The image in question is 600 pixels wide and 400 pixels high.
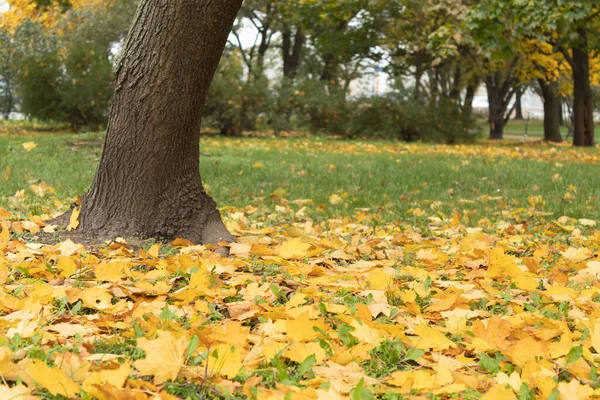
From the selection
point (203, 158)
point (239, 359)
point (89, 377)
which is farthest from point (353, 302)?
point (203, 158)

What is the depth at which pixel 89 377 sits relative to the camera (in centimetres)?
180

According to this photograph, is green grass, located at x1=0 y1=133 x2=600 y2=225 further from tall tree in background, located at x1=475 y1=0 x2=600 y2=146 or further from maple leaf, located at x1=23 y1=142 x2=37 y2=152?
tall tree in background, located at x1=475 y1=0 x2=600 y2=146

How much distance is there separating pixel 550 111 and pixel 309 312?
79.3 ft

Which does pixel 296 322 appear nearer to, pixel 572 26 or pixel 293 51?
pixel 572 26

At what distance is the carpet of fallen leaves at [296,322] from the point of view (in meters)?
1.95

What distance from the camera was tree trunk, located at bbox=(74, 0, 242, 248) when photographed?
13.5ft

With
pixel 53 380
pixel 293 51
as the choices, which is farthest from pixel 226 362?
pixel 293 51

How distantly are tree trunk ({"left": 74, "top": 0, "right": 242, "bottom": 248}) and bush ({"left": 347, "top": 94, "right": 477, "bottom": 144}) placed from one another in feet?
52.4

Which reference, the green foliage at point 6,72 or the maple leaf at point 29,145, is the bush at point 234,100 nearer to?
the green foliage at point 6,72

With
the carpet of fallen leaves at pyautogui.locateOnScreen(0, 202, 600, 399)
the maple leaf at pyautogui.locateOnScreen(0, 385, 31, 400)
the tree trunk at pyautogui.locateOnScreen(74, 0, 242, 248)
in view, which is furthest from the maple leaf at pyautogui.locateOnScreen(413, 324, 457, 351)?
the tree trunk at pyautogui.locateOnScreen(74, 0, 242, 248)

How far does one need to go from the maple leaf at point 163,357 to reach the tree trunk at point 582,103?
62.2 ft

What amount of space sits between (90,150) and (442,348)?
989cm

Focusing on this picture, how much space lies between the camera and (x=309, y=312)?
2604 millimetres

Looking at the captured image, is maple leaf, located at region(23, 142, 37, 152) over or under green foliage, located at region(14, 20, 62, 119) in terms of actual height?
under
